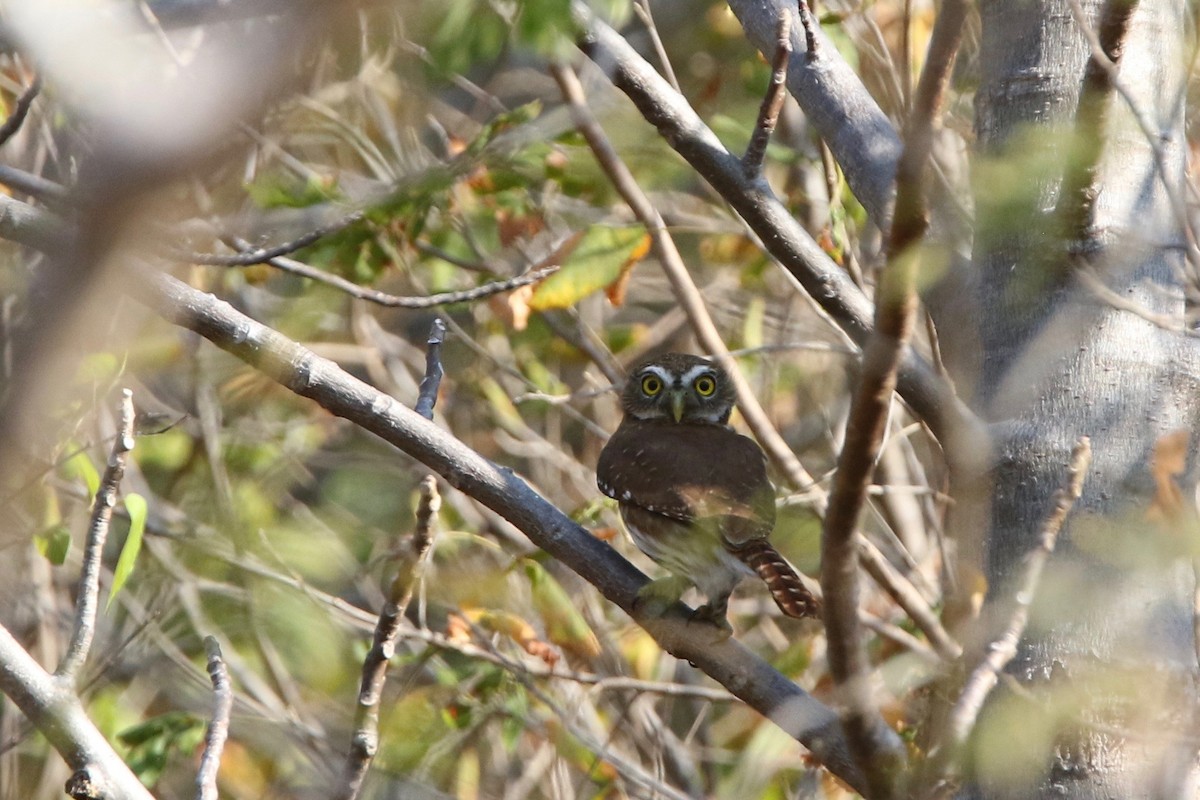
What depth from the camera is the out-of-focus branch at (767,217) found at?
8.78ft

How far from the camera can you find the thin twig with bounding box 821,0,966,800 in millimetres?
1356

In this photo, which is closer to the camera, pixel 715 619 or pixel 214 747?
pixel 214 747

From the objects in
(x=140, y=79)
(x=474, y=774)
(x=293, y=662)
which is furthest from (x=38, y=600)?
(x=140, y=79)

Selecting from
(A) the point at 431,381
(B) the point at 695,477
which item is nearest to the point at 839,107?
(A) the point at 431,381

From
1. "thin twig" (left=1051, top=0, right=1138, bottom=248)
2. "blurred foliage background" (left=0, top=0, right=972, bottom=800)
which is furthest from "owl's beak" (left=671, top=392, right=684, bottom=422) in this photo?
"thin twig" (left=1051, top=0, right=1138, bottom=248)

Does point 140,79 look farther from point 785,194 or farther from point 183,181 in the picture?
point 785,194

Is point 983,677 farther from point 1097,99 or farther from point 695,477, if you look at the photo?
point 695,477

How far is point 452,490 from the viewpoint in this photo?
5.70 meters

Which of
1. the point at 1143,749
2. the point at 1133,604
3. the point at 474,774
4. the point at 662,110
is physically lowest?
the point at 474,774

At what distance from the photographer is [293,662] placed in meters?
4.55

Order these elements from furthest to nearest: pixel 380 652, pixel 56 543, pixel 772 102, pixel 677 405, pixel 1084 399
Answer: pixel 677 405 < pixel 56 543 < pixel 772 102 < pixel 380 652 < pixel 1084 399

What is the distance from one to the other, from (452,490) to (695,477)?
6.52 feet

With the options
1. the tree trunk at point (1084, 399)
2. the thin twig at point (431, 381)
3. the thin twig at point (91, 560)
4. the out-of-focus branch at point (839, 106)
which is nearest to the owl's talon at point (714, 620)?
the tree trunk at point (1084, 399)

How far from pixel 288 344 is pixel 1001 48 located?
173cm
